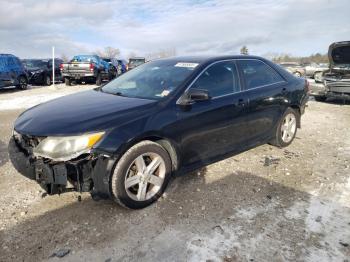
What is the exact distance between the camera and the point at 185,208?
3631mm

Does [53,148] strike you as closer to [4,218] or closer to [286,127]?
[4,218]

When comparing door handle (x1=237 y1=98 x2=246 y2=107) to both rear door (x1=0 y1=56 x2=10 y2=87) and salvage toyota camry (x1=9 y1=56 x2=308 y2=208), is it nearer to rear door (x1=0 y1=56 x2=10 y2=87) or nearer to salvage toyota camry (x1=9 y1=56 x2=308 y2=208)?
salvage toyota camry (x1=9 y1=56 x2=308 y2=208)

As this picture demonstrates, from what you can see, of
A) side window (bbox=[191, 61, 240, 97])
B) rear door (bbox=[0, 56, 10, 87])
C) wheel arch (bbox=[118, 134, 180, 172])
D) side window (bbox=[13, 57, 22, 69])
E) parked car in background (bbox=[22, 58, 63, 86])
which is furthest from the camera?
parked car in background (bbox=[22, 58, 63, 86])

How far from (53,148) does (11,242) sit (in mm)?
927

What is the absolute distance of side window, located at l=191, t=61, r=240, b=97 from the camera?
163 inches

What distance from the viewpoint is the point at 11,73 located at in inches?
604

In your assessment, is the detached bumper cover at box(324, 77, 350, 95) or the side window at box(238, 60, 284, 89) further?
the detached bumper cover at box(324, 77, 350, 95)

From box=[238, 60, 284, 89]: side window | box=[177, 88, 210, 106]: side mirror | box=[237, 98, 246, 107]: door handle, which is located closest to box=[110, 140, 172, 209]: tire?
box=[177, 88, 210, 106]: side mirror

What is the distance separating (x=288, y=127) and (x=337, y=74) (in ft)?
22.7

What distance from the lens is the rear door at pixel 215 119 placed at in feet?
12.8

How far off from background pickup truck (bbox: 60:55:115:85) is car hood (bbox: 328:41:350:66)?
11550 mm

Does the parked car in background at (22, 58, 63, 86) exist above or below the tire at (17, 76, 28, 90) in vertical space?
above

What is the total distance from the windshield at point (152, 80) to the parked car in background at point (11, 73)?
12.0 meters

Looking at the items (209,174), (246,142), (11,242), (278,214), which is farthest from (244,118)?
(11,242)
